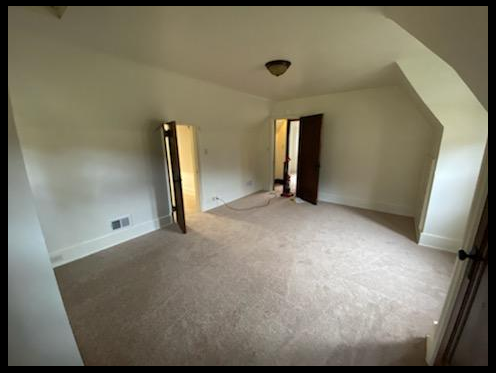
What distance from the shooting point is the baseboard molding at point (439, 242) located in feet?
8.41

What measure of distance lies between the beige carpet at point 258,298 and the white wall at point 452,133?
606 mm

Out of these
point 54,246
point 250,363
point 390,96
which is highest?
point 390,96

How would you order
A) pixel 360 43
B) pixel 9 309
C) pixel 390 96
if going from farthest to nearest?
pixel 390 96
pixel 360 43
pixel 9 309

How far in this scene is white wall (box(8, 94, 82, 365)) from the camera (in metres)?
0.71

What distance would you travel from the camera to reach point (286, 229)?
3246 millimetres

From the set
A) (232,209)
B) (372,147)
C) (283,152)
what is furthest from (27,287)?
(283,152)

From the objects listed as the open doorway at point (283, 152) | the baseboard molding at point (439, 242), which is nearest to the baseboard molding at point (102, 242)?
the open doorway at point (283, 152)

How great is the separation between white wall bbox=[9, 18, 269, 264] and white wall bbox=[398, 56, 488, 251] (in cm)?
301

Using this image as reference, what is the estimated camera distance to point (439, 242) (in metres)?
2.63

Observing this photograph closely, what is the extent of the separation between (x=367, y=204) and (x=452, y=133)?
213 cm

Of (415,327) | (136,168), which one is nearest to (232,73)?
(136,168)

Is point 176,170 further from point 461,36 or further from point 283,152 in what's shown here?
point 283,152
